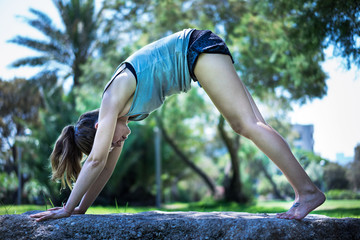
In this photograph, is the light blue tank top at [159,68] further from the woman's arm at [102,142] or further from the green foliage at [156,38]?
the green foliage at [156,38]

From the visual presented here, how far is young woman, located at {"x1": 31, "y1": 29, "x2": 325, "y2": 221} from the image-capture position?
7.43 ft

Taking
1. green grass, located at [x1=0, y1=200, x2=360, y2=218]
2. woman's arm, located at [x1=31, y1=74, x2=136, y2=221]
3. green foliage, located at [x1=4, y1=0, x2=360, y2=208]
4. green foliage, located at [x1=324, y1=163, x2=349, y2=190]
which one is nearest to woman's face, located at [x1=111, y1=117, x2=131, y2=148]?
woman's arm, located at [x1=31, y1=74, x2=136, y2=221]

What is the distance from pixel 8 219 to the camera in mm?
2398

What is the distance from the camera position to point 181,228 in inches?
87.5

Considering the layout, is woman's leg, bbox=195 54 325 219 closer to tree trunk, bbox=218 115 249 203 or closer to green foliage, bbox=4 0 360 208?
green foliage, bbox=4 0 360 208

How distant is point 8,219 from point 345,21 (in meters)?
4.75

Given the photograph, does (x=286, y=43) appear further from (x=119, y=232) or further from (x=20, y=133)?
(x=20, y=133)

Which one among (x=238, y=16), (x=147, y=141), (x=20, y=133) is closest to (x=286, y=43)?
(x=238, y=16)

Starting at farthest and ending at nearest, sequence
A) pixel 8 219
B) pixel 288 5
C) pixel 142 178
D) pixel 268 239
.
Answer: pixel 142 178, pixel 288 5, pixel 8 219, pixel 268 239

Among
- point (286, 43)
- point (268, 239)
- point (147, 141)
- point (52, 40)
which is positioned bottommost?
point (268, 239)

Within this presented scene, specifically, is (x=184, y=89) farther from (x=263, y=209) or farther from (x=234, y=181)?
(x=234, y=181)

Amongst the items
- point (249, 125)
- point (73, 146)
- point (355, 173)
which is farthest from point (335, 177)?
point (73, 146)

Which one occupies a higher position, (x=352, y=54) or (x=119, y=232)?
(x=352, y=54)

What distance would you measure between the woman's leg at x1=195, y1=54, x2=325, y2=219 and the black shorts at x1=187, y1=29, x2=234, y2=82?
34 mm
